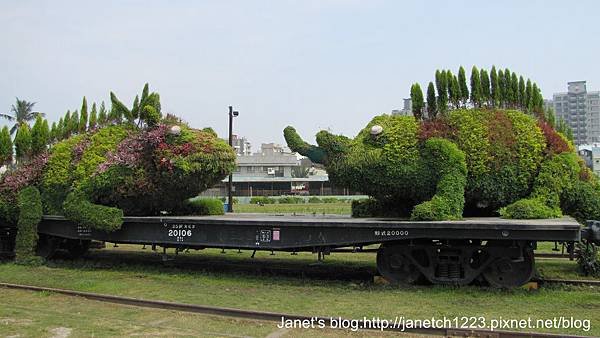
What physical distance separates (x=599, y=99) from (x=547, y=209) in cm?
12304

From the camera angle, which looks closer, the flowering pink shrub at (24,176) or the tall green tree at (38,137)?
the flowering pink shrub at (24,176)

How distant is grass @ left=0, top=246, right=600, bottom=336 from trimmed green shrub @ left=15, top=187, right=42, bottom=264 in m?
0.37

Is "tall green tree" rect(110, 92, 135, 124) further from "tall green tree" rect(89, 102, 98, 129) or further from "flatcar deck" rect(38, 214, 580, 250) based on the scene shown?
"flatcar deck" rect(38, 214, 580, 250)

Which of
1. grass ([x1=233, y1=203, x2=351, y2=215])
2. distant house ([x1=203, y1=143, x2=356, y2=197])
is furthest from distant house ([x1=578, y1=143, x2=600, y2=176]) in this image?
distant house ([x1=203, y1=143, x2=356, y2=197])

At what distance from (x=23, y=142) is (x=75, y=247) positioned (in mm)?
2922

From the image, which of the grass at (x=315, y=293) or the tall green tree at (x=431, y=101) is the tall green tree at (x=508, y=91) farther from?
the grass at (x=315, y=293)

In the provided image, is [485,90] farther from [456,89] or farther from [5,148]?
[5,148]

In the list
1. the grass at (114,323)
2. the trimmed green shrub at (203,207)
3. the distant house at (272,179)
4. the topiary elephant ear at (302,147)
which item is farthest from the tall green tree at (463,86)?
the distant house at (272,179)

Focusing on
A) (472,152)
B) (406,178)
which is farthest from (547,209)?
(406,178)

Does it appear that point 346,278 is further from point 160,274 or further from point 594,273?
point 594,273

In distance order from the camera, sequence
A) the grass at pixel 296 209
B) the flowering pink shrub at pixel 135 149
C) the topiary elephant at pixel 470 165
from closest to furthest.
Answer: the topiary elephant at pixel 470 165
the flowering pink shrub at pixel 135 149
the grass at pixel 296 209

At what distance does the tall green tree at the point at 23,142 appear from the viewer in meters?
13.4

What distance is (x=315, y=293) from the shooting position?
8930mm

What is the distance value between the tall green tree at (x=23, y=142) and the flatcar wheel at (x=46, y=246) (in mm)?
2021
